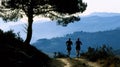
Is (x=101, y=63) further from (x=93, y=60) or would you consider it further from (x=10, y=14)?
(x=10, y=14)

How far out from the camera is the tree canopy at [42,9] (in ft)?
122

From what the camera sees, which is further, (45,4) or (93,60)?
(45,4)

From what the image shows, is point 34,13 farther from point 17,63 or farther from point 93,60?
point 17,63

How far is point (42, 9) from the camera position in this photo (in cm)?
3916

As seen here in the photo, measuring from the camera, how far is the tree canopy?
122 ft

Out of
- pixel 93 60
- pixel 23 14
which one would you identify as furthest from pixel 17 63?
pixel 23 14

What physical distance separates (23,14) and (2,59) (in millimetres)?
23505

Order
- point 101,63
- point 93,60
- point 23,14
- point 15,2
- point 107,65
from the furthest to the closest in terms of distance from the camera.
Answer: point 23,14 < point 15,2 < point 93,60 < point 101,63 < point 107,65

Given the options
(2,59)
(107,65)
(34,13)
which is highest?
(34,13)

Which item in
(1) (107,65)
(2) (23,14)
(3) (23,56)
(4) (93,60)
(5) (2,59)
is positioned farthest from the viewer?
(2) (23,14)

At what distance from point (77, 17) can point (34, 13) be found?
4.95 metres

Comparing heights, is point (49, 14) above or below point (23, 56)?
above

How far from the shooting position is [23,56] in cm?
2000

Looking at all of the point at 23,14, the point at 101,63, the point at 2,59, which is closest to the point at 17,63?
the point at 2,59
